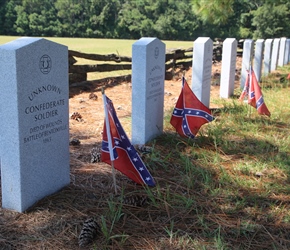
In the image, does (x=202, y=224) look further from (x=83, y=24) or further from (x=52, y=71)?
(x=83, y=24)

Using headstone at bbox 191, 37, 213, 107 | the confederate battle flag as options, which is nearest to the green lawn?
headstone at bbox 191, 37, 213, 107

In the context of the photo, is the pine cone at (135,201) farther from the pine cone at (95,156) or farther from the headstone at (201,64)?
the headstone at (201,64)

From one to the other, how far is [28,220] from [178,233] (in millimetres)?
1202

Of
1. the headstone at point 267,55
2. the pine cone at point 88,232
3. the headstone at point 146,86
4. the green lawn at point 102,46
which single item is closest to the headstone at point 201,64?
the headstone at point 146,86

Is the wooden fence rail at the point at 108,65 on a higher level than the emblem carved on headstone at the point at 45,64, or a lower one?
lower

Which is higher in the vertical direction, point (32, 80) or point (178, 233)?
point (32, 80)

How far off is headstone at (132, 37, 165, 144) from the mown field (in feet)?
0.87

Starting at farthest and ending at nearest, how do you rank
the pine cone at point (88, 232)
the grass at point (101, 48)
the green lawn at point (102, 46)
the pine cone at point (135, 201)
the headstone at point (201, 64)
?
the green lawn at point (102, 46), the grass at point (101, 48), the headstone at point (201, 64), the pine cone at point (135, 201), the pine cone at point (88, 232)

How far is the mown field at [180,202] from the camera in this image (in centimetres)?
307

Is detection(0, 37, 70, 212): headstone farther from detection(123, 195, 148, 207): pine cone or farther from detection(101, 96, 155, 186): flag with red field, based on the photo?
detection(123, 195, 148, 207): pine cone

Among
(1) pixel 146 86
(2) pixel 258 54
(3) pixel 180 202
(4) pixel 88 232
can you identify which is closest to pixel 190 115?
(1) pixel 146 86

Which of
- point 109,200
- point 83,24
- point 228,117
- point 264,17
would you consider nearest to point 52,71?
point 109,200

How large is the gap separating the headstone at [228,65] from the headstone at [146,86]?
3731mm

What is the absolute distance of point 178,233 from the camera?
10.4ft
